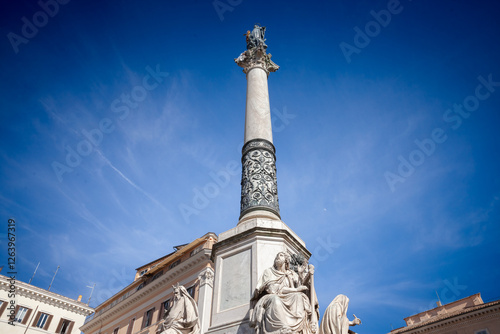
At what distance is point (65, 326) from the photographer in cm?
3866

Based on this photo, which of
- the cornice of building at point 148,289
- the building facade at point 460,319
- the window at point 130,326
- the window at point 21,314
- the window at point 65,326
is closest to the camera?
the building facade at point 460,319

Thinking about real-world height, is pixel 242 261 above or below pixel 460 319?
below

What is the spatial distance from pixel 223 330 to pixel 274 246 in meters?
1.83

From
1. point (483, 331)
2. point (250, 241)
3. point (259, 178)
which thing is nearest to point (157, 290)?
point (259, 178)

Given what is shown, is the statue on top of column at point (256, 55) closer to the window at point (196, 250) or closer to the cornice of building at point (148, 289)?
the cornice of building at point (148, 289)

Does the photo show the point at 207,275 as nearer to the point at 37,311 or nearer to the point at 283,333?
the point at 283,333

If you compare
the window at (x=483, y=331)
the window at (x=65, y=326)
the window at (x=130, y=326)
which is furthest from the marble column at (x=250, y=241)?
the window at (x=65, y=326)

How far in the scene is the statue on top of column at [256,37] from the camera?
11.9m

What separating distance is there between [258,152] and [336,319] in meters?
4.59

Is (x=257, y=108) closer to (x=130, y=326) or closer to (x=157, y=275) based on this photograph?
(x=157, y=275)

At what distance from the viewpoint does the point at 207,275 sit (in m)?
21.6

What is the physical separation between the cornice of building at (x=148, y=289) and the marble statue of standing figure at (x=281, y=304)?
18.2 metres

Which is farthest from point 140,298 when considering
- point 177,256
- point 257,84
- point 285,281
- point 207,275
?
point 285,281

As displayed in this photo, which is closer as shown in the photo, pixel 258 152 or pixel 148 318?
pixel 258 152
